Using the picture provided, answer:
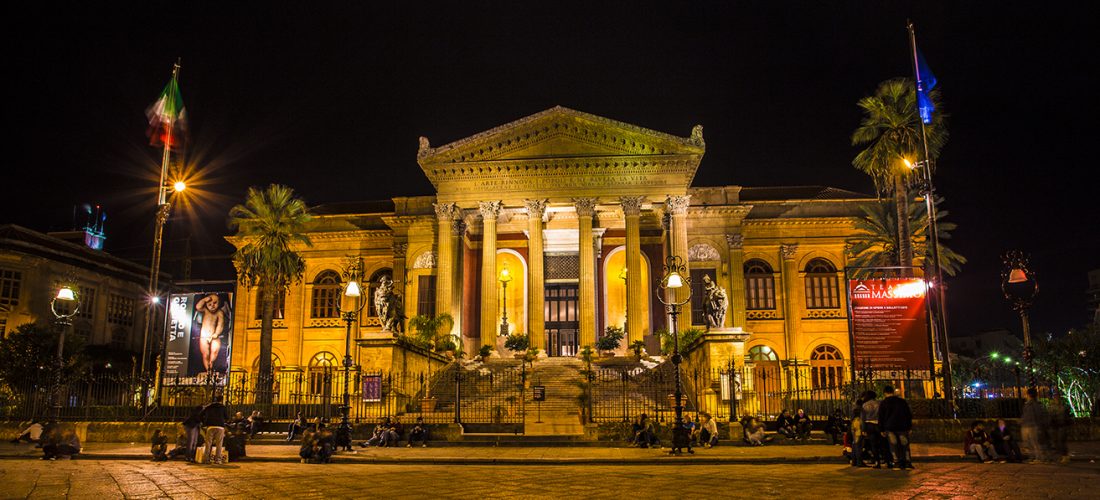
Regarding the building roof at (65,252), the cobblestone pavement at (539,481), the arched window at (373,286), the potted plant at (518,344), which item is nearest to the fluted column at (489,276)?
the potted plant at (518,344)

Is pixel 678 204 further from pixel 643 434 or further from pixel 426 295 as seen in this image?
pixel 643 434

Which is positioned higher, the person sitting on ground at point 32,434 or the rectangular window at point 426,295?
the rectangular window at point 426,295

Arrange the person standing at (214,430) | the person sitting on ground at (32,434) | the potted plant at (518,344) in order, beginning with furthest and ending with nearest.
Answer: the potted plant at (518,344) < the person sitting on ground at (32,434) < the person standing at (214,430)

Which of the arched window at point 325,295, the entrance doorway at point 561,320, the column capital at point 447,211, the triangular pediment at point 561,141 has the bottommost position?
Result: the entrance doorway at point 561,320

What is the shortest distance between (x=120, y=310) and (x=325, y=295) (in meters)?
18.3

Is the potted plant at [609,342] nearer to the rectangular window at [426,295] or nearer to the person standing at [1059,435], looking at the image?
the rectangular window at [426,295]

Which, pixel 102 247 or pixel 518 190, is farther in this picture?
pixel 102 247

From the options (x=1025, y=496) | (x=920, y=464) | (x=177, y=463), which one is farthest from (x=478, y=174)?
(x=1025, y=496)

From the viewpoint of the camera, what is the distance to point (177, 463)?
49.8ft

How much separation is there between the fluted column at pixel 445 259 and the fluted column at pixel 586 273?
6.13 m

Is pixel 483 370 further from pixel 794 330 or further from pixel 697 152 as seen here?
pixel 794 330

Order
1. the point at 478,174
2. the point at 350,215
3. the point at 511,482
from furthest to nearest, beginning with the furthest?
the point at 350,215 < the point at 478,174 < the point at 511,482

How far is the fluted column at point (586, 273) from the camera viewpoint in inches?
1385

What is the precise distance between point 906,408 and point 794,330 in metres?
28.7
